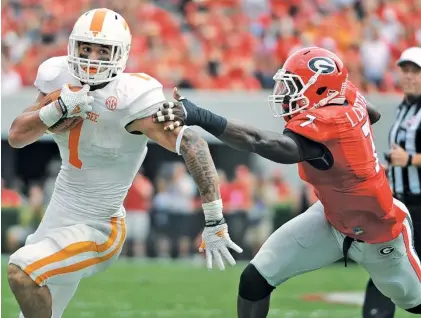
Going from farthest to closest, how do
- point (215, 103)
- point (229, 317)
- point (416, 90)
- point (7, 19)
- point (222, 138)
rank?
point (7, 19) < point (215, 103) < point (229, 317) < point (416, 90) < point (222, 138)

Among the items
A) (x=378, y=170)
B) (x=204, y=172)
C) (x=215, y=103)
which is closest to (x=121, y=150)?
(x=204, y=172)

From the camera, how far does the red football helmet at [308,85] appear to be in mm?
4848

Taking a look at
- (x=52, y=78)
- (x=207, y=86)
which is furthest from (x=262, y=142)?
(x=207, y=86)

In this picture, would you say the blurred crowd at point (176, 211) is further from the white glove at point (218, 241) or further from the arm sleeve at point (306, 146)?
the white glove at point (218, 241)

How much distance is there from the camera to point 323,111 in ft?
15.5

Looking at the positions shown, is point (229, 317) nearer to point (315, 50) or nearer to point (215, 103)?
point (315, 50)

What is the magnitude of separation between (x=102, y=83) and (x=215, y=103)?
7064 mm

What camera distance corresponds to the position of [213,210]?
4.48 meters

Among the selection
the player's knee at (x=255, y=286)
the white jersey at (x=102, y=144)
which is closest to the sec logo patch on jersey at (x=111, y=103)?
the white jersey at (x=102, y=144)

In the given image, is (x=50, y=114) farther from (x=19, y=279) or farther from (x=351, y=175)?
(x=351, y=175)

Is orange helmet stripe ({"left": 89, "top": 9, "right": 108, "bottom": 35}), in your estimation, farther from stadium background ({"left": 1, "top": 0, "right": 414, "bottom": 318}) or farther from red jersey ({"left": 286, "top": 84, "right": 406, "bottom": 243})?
stadium background ({"left": 1, "top": 0, "right": 414, "bottom": 318})

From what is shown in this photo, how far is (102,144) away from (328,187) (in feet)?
3.68

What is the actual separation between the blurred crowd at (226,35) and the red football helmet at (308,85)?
7.28 meters

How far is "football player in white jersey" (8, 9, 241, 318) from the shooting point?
451cm
